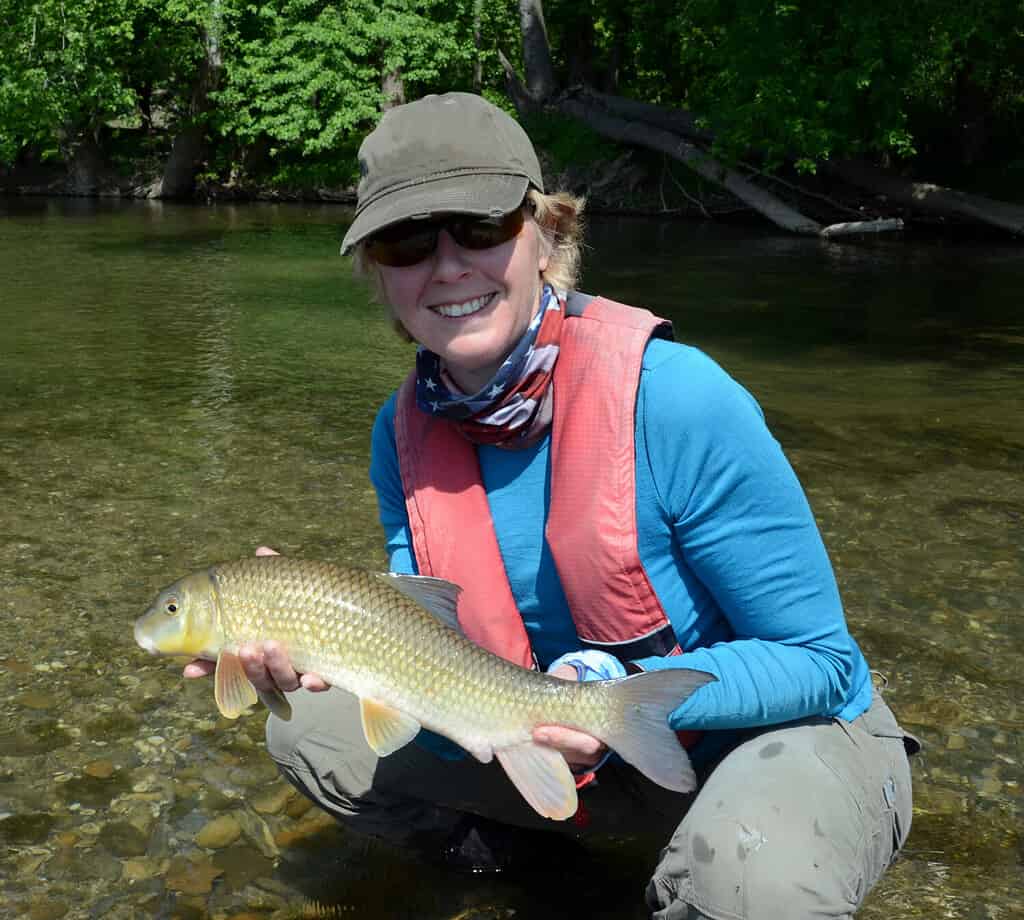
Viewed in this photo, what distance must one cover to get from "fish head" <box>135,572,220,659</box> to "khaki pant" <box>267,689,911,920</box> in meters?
0.56

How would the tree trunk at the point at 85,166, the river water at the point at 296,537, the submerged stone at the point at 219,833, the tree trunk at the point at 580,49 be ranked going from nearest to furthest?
the river water at the point at 296,537
the submerged stone at the point at 219,833
the tree trunk at the point at 85,166
the tree trunk at the point at 580,49

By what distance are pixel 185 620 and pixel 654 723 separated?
1131 mm

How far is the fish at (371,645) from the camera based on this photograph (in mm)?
2730

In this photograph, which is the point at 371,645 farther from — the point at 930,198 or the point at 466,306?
the point at 930,198

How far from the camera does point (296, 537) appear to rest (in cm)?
668

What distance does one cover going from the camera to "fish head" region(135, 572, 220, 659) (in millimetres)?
2842

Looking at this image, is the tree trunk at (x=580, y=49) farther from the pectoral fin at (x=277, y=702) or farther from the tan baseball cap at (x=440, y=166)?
the pectoral fin at (x=277, y=702)

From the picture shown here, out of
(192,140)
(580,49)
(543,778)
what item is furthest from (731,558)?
(580,49)

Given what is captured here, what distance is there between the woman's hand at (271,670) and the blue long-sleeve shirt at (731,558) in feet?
2.66

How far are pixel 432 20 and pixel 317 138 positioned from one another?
5.88 metres


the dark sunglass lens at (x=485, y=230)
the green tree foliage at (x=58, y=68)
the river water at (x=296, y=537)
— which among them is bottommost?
the river water at (x=296, y=537)

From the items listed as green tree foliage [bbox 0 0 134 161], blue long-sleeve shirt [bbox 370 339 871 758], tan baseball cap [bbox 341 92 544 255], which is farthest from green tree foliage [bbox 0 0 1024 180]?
blue long-sleeve shirt [bbox 370 339 871 758]

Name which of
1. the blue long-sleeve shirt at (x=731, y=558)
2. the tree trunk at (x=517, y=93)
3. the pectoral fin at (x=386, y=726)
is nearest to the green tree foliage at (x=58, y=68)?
the tree trunk at (x=517, y=93)

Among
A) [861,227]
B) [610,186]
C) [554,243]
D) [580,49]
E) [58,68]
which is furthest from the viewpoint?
[580,49]
